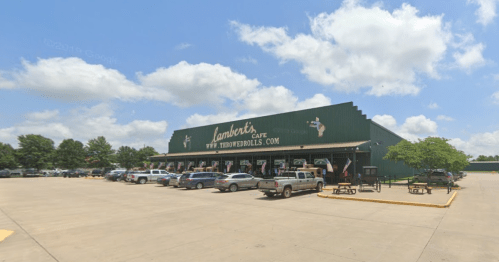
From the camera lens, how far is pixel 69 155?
3194 inches

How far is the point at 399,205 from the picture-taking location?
15.1 m

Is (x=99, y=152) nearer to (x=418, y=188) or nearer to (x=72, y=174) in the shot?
(x=72, y=174)

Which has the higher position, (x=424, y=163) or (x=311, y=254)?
(x=424, y=163)

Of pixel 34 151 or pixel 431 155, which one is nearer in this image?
pixel 431 155

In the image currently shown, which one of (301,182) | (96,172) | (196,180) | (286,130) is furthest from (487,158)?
(96,172)

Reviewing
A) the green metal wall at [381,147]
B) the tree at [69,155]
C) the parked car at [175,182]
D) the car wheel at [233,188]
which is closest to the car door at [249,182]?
the car wheel at [233,188]

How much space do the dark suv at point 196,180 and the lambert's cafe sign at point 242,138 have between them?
49.0 feet

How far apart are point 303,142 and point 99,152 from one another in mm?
66866

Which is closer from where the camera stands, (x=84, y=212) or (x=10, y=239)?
(x=10, y=239)

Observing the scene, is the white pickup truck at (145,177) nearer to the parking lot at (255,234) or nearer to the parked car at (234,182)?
the parked car at (234,182)

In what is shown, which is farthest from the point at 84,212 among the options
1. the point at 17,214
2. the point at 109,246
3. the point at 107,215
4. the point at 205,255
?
the point at 205,255

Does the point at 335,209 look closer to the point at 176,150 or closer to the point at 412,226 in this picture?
the point at 412,226

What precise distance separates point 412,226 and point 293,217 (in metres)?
Answer: 4.34

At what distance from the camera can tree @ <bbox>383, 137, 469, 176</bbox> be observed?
2688cm
